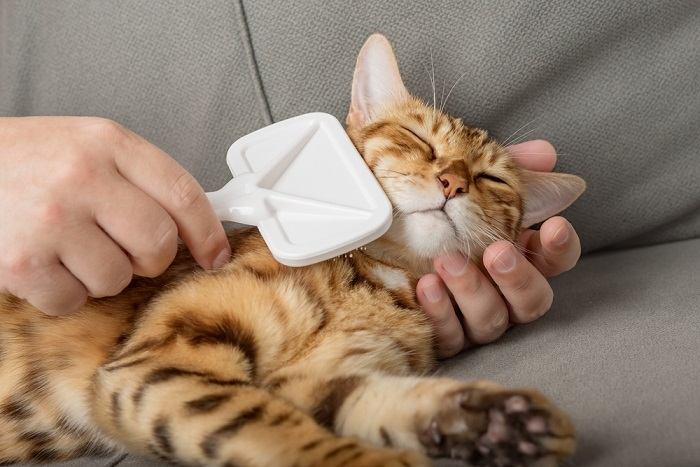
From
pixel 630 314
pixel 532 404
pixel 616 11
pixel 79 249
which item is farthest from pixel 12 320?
pixel 616 11

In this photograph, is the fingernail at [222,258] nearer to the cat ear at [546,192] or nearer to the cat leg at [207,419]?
the cat leg at [207,419]

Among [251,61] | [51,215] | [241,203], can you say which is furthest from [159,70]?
[51,215]

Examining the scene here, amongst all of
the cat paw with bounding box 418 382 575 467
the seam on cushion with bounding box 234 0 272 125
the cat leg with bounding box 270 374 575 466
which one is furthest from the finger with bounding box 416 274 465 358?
the seam on cushion with bounding box 234 0 272 125

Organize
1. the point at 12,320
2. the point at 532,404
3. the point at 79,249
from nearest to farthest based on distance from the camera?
the point at 532,404
the point at 79,249
the point at 12,320

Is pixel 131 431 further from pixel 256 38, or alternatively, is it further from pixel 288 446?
pixel 256 38

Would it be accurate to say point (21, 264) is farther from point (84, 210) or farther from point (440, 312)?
point (440, 312)

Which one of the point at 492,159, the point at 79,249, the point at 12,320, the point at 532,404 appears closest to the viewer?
the point at 532,404

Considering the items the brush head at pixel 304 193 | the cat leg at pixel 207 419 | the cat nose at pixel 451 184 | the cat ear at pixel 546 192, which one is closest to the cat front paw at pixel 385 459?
the cat leg at pixel 207 419
